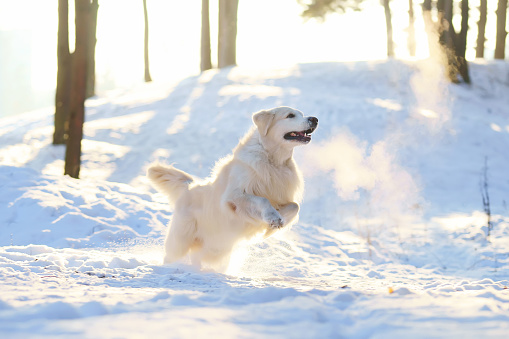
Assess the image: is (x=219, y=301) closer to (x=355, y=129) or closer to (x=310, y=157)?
(x=310, y=157)

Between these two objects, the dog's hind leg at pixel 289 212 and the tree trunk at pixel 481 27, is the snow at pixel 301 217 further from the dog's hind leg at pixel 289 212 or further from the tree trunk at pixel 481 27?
the tree trunk at pixel 481 27

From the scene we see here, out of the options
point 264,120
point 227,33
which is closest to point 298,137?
point 264,120

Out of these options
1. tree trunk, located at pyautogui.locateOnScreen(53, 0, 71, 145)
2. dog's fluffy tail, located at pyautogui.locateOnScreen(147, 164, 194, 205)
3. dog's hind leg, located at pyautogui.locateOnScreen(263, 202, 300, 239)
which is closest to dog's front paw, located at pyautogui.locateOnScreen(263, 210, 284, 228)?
dog's hind leg, located at pyautogui.locateOnScreen(263, 202, 300, 239)

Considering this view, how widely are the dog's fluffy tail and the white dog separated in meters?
0.17

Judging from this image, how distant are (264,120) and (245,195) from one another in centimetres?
75

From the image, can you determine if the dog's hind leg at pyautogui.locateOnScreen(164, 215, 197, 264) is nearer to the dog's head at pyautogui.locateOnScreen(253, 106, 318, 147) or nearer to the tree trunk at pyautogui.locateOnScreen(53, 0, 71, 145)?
the dog's head at pyautogui.locateOnScreen(253, 106, 318, 147)

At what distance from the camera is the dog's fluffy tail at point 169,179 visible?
18.9 feet

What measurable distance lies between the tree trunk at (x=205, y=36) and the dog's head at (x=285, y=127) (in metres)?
15.5

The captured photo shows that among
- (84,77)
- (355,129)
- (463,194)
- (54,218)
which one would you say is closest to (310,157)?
(355,129)

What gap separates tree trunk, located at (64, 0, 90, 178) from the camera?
9227 mm

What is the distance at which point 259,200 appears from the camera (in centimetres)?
471

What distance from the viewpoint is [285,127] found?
16.6 feet

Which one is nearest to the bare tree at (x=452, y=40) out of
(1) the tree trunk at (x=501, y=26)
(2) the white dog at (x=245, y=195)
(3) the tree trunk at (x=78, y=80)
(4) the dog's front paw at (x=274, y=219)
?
(1) the tree trunk at (x=501, y=26)

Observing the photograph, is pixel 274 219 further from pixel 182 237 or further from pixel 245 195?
pixel 182 237
